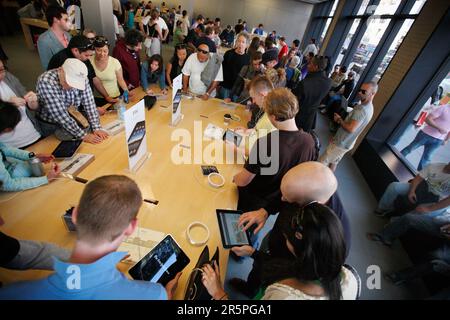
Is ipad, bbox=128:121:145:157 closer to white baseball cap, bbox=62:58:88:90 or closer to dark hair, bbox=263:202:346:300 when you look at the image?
white baseball cap, bbox=62:58:88:90

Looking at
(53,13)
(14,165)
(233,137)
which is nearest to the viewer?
(14,165)

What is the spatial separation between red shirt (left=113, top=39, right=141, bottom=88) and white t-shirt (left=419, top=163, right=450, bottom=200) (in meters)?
4.12

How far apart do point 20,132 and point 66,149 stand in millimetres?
361

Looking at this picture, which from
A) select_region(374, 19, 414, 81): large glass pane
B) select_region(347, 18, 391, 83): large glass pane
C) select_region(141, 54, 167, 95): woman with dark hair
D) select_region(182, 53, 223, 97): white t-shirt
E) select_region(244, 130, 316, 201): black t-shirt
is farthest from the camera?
select_region(347, 18, 391, 83): large glass pane

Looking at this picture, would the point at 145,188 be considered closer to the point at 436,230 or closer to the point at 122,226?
the point at 122,226

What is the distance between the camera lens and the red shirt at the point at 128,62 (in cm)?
309

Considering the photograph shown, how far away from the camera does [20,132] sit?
169cm

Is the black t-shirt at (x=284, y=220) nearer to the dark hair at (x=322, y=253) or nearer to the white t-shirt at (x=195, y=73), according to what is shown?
the dark hair at (x=322, y=253)

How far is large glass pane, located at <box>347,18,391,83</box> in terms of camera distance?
509 centimetres

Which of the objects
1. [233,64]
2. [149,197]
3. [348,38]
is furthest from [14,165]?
[348,38]

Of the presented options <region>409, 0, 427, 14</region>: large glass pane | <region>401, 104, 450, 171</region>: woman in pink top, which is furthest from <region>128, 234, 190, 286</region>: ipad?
<region>409, 0, 427, 14</region>: large glass pane

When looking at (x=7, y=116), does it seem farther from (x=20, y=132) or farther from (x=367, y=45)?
(x=367, y=45)

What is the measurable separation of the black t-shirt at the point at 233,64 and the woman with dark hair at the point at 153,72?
109 cm
